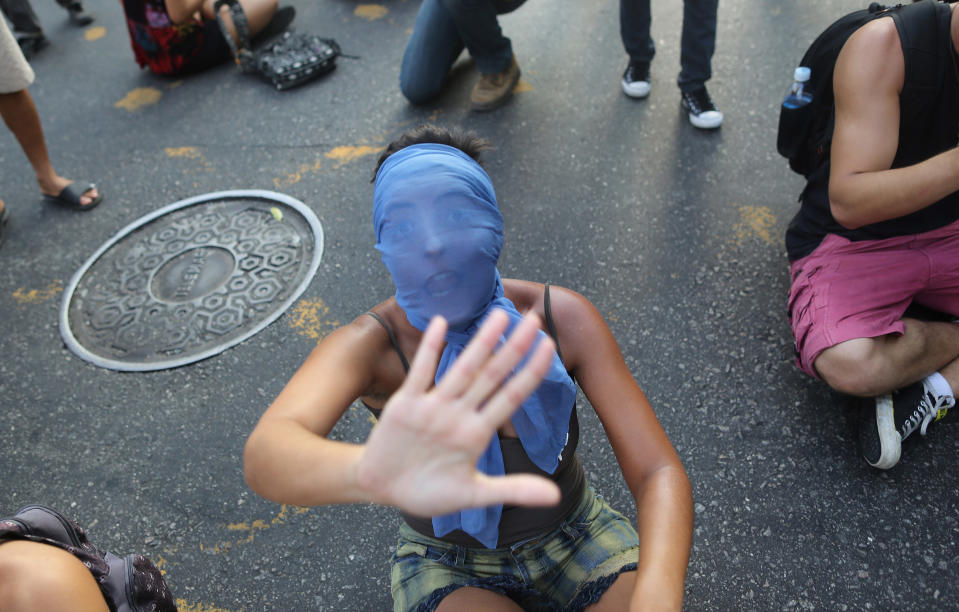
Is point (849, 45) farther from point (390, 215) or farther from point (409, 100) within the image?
point (409, 100)

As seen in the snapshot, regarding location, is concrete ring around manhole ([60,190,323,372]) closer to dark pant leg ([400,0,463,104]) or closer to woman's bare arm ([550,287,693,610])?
dark pant leg ([400,0,463,104])

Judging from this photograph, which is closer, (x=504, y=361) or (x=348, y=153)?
(x=504, y=361)

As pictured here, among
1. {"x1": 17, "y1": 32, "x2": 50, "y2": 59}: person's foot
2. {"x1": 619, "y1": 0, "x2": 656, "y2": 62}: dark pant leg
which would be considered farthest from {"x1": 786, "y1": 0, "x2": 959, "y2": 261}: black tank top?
{"x1": 17, "y1": 32, "x2": 50, "y2": 59}: person's foot

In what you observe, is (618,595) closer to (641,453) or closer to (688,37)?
(641,453)

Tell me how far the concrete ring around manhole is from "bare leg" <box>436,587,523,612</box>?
71.7 inches

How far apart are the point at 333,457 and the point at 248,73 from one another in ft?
14.2

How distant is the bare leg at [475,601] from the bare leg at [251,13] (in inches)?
173

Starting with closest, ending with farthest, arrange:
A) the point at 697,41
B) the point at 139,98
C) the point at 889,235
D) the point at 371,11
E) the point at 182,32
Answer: the point at 889,235, the point at 697,41, the point at 182,32, the point at 139,98, the point at 371,11

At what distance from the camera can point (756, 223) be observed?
308cm

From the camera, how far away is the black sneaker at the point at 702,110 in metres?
3.56

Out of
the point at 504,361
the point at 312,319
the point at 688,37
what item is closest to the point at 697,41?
the point at 688,37

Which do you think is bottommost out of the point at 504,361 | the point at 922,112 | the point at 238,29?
the point at 238,29

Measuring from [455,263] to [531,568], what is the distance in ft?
2.43

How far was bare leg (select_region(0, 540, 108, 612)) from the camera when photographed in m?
1.43
